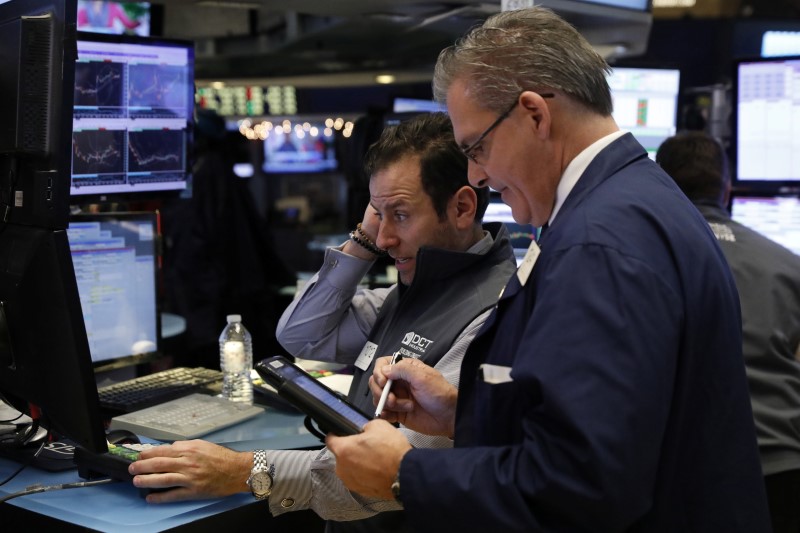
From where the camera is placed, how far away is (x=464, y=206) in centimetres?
198

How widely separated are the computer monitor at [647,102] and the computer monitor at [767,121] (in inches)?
9.2

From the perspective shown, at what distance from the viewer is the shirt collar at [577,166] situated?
128cm

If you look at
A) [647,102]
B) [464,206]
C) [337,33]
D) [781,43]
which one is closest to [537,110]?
[464,206]

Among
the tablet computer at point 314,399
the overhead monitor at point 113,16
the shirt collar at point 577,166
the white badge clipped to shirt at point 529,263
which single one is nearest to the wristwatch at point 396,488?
the tablet computer at point 314,399

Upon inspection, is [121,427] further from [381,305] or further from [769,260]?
[769,260]

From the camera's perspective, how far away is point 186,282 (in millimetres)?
4895

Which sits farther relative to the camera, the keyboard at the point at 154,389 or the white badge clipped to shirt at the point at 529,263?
the keyboard at the point at 154,389

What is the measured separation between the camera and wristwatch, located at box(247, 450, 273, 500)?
1.74 meters

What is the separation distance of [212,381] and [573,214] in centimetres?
153

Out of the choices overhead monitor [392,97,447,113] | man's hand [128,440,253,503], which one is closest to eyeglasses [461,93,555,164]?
man's hand [128,440,253,503]

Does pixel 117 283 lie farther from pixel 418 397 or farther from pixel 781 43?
pixel 781 43

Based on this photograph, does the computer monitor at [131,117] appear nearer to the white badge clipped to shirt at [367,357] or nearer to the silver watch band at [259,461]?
the white badge clipped to shirt at [367,357]

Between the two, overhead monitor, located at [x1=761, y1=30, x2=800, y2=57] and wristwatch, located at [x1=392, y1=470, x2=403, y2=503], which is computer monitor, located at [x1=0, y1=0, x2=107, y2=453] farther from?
overhead monitor, located at [x1=761, y1=30, x2=800, y2=57]

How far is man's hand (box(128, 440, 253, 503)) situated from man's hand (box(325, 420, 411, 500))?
485mm
